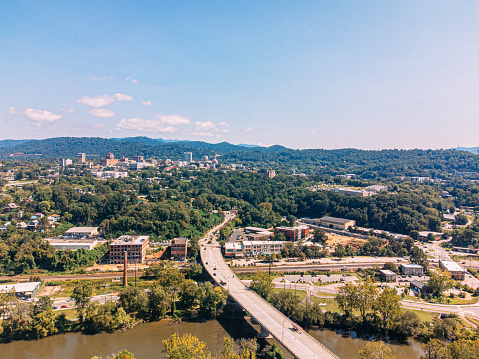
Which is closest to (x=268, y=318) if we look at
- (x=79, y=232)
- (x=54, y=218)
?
(x=79, y=232)

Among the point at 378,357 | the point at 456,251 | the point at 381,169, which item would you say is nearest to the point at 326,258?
the point at 456,251

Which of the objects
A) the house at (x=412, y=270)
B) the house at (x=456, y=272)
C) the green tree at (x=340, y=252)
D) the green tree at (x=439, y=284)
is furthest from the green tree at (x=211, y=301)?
the house at (x=456, y=272)

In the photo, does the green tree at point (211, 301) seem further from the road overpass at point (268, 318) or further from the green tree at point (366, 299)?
the green tree at point (366, 299)

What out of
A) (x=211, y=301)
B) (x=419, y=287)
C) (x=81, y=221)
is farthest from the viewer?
(x=81, y=221)

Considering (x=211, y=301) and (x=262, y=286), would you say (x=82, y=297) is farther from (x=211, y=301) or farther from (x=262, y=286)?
(x=262, y=286)

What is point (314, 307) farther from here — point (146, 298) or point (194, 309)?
point (146, 298)

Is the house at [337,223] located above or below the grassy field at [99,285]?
above

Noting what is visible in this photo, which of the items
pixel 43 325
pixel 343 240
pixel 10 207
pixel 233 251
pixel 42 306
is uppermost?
pixel 10 207
